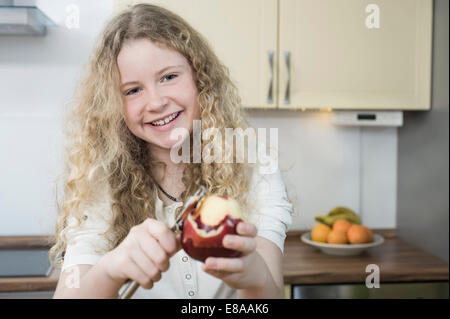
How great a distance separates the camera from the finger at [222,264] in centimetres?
30

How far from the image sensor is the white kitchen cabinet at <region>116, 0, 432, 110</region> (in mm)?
1061

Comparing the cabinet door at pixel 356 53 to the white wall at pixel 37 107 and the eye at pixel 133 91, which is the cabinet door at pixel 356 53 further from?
the eye at pixel 133 91

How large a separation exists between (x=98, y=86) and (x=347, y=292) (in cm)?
73

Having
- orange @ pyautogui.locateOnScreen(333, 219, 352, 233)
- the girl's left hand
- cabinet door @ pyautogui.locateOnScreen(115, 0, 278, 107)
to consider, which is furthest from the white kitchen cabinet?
the girl's left hand

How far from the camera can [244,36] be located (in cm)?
107

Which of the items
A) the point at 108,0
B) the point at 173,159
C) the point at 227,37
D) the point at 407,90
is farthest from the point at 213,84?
the point at 407,90

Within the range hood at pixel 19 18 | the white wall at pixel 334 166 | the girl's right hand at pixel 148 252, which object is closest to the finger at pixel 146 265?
the girl's right hand at pixel 148 252

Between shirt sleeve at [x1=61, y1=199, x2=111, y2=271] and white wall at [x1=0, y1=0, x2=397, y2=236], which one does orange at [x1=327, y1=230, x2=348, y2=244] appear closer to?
white wall at [x1=0, y1=0, x2=397, y2=236]

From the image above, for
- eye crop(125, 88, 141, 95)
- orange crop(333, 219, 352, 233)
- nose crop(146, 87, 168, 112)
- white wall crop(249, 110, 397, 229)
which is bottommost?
orange crop(333, 219, 352, 233)

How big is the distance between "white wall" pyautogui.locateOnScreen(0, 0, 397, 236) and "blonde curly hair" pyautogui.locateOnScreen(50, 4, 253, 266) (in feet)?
1.67

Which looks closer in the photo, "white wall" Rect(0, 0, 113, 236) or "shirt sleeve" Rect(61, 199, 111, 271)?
"shirt sleeve" Rect(61, 199, 111, 271)

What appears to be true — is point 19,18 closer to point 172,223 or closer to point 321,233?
point 172,223

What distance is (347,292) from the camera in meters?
0.98

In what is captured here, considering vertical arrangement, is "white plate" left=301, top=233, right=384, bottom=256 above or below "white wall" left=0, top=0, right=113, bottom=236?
below
